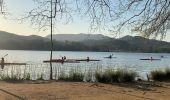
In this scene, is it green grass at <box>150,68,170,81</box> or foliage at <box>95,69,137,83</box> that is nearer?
foliage at <box>95,69,137,83</box>

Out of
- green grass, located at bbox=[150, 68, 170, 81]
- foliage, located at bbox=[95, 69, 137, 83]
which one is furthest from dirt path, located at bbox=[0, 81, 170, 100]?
green grass, located at bbox=[150, 68, 170, 81]

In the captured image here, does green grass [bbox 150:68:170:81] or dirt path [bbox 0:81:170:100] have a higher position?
green grass [bbox 150:68:170:81]

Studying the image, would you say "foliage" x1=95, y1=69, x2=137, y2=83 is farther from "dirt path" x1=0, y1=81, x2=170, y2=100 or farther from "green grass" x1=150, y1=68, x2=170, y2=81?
"dirt path" x1=0, y1=81, x2=170, y2=100

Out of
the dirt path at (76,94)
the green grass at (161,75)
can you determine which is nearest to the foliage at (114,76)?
the green grass at (161,75)

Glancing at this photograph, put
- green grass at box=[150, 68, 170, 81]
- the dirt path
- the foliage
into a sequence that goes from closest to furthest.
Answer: the dirt path < the foliage < green grass at box=[150, 68, 170, 81]

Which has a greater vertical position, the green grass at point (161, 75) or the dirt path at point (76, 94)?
the green grass at point (161, 75)

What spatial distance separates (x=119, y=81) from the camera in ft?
59.7

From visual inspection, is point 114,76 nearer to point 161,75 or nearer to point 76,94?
point 161,75

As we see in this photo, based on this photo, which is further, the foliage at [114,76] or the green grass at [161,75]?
the green grass at [161,75]

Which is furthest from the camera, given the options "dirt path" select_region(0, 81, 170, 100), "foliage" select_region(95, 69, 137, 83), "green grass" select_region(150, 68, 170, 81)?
"green grass" select_region(150, 68, 170, 81)

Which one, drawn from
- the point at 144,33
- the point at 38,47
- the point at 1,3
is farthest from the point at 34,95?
the point at 38,47

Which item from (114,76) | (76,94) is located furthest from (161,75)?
(76,94)

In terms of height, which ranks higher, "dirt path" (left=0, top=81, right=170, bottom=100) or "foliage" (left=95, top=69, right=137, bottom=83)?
"foliage" (left=95, top=69, right=137, bottom=83)

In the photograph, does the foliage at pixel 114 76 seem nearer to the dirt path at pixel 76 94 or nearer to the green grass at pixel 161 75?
the green grass at pixel 161 75
